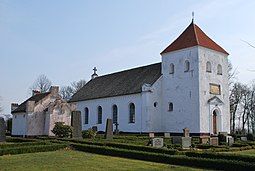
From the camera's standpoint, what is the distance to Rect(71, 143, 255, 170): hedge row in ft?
40.4

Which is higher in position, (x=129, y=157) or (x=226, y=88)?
(x=226, y=88)

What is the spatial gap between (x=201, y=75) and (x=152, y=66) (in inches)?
374

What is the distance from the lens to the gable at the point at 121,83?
132ft

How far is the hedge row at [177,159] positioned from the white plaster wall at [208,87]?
1920 centimetres

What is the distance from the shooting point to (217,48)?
124ft

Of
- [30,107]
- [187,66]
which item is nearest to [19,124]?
[30,107]

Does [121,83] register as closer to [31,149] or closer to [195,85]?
[195,85]

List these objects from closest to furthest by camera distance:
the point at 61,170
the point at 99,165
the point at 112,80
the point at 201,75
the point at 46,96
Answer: the point at 61,170
the point at 99,165
the point at 201,75
the point at 46,96
the point at 112,80

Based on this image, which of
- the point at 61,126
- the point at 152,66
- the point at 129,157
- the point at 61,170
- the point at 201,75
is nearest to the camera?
the point at 61,170

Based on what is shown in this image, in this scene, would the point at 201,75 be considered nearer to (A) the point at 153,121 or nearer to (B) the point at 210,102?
(B) the point at 210,102

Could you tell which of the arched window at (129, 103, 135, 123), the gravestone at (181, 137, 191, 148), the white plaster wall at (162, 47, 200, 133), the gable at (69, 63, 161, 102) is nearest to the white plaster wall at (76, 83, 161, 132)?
the arched window at (129, 103, 135, 123)

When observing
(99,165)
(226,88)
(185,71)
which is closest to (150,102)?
(185,71)

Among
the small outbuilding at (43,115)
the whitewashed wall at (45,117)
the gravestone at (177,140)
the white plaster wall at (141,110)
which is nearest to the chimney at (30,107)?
the small outbuilding at (43,115)

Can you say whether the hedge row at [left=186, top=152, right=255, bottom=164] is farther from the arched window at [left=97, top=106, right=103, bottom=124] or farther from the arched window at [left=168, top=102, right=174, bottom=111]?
the arched window at [left=97, top=106, right=103, bottom=124]
